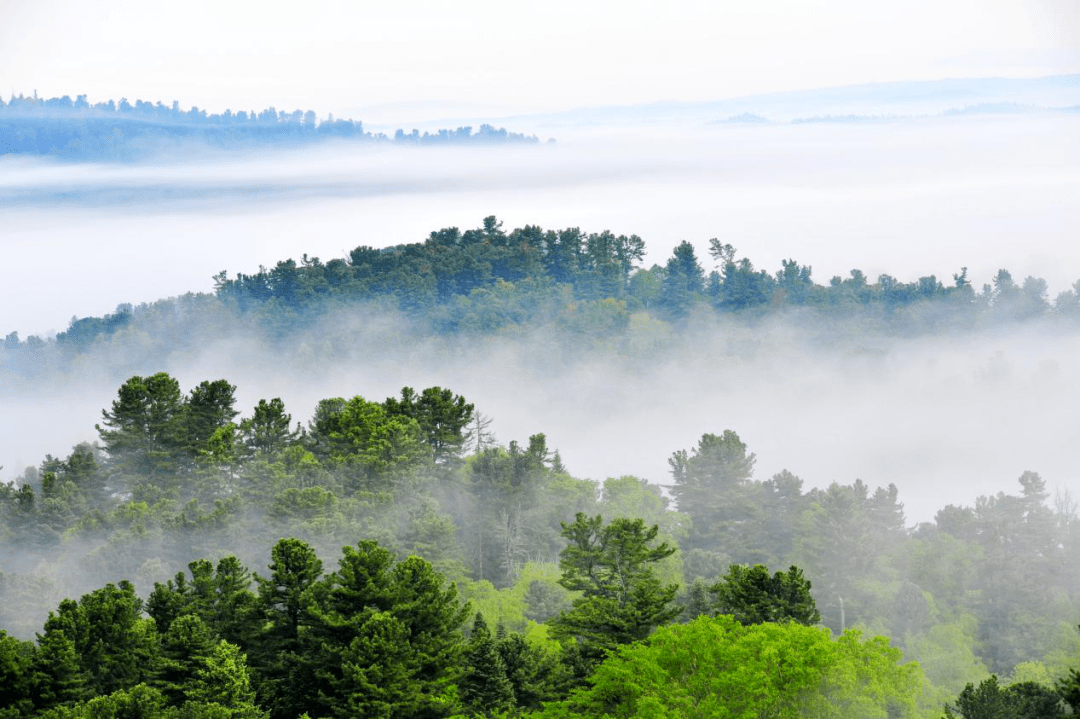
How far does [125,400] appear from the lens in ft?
368

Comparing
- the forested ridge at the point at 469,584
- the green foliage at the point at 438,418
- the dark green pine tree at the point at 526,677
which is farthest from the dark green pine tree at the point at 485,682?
the green foliage at the point at 438,418

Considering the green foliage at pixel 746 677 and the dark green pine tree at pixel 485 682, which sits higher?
the green foliage at pixel 746 677

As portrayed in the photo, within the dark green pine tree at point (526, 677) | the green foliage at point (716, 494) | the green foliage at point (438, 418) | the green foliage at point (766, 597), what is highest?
the green foliage at point (766, 597)

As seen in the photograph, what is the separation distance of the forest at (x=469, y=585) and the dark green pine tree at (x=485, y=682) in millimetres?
121

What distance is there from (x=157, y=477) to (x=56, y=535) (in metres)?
11.0

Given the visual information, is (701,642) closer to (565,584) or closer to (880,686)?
(880,686)

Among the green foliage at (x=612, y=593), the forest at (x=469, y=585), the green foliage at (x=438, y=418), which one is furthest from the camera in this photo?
the green foliage at (x=438, y=418)

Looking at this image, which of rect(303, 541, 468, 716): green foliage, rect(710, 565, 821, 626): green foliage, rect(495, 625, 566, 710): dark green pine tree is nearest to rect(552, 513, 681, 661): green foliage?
rect(495, 625, 566, 710): dark green pine tree

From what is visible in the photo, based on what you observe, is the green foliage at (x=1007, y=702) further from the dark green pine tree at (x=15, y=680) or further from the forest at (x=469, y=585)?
the dark green pine tree at (x=15, y=680)

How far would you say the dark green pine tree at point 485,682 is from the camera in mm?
55969

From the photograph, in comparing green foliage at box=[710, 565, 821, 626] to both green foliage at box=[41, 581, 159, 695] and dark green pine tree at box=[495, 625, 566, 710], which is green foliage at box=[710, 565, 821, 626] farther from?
green foliage at box=[41, 581, 159, 695]

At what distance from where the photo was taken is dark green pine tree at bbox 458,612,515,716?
56.0 meters

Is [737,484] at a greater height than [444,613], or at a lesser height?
lesser

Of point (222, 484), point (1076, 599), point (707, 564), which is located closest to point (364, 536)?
point (222, 484)
